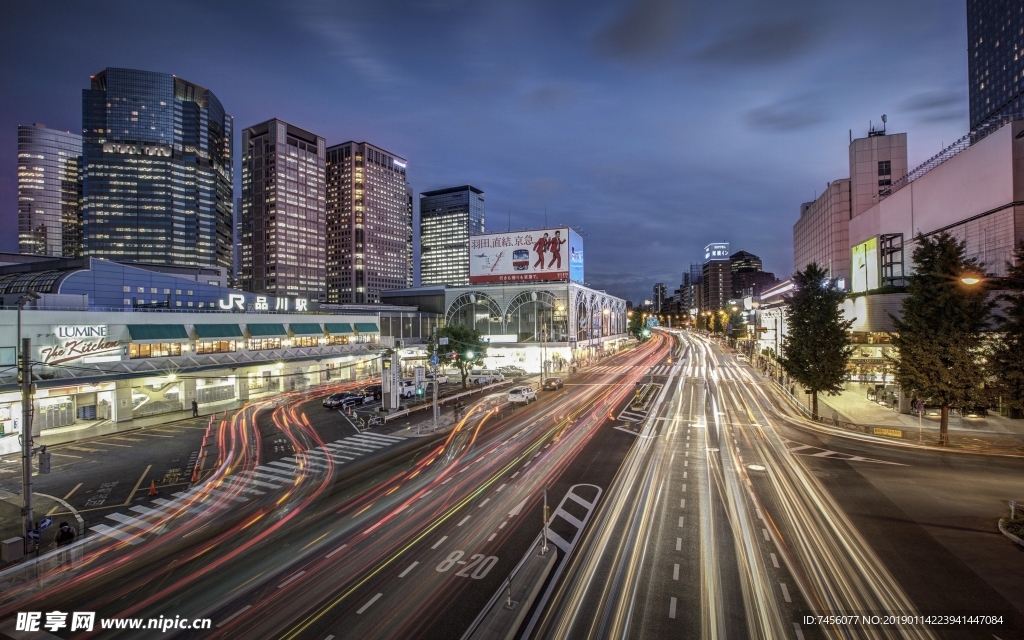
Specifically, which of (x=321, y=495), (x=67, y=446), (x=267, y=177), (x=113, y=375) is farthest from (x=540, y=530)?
(x=267, y=177)

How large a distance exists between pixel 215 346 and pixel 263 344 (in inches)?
216

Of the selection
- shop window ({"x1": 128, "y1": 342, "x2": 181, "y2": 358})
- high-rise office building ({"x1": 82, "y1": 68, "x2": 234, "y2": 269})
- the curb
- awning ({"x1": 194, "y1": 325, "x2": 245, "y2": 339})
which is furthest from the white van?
high-rise office building ({"x1": 82, "y1": 68, "x2": 234, "y2": 269})

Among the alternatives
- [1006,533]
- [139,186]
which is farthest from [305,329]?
[139,186]

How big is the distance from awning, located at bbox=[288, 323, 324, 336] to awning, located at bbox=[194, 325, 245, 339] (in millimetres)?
7463

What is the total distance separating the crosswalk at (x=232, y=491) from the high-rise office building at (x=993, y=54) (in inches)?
6257

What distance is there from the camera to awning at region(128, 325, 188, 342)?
1543 inches

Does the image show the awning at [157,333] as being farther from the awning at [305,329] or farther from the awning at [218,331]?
the awning at [305,329]

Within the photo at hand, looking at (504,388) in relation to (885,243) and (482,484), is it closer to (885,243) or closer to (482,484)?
(482,484)

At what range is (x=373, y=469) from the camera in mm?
25016

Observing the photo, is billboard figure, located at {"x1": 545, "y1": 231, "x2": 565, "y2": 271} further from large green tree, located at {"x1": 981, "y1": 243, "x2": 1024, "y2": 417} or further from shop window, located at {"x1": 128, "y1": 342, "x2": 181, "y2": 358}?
large green tree, located at {"x1": 981, "y1": 243, "x2": 1024, "y2": 417}

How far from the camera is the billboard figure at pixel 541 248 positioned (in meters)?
78.6

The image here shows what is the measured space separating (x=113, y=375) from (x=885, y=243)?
75.0 m

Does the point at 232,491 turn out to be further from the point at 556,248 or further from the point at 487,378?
the point at 556,248

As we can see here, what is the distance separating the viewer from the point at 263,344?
52.2 m
